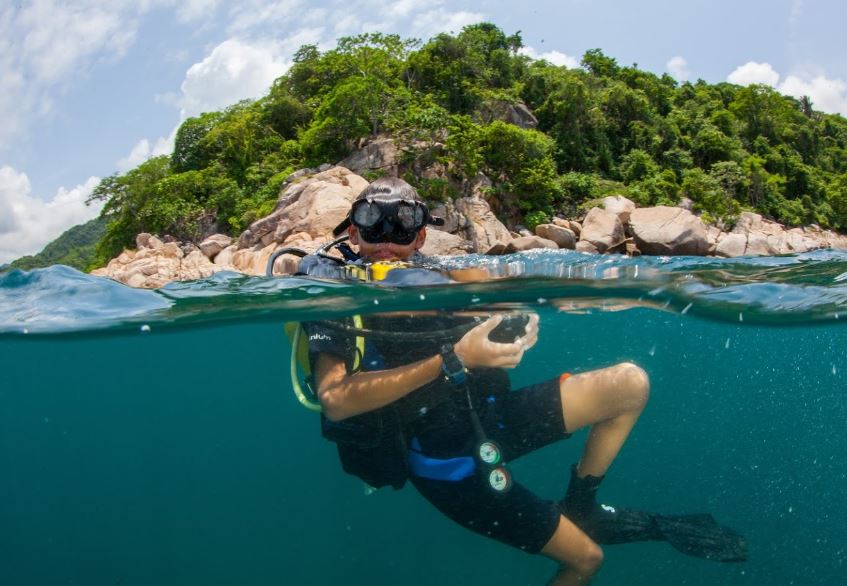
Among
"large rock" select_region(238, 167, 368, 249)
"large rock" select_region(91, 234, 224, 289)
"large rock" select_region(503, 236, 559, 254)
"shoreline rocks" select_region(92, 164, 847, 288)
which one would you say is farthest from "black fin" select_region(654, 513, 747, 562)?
"large rock" select_region(91, 234, 224, 289)

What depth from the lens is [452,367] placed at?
4316 millimetres

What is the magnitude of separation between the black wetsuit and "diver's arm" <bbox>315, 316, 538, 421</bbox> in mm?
122

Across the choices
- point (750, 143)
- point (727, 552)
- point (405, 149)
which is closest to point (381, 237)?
point (727, 552)

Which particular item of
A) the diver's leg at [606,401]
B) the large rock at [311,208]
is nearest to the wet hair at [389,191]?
the diver's leg at [606,401]

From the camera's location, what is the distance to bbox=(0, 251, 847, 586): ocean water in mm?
7906

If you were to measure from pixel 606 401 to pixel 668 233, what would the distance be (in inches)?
988

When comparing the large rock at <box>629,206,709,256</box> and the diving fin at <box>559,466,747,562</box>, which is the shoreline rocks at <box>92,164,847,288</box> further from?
the diving fin at <box>559,466,747,562</box>

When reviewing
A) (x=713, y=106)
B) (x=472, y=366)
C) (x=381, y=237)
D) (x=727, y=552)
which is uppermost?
(x=713, y=106)

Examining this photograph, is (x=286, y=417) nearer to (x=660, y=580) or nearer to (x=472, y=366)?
(x=660, y=580)

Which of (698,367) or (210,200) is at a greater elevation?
(210,200)

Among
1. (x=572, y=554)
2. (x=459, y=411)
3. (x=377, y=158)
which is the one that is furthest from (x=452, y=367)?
(x=377, y=158)

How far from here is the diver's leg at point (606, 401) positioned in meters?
4.88

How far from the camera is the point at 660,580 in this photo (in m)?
9.88

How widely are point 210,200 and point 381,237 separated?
3378 centimetres
